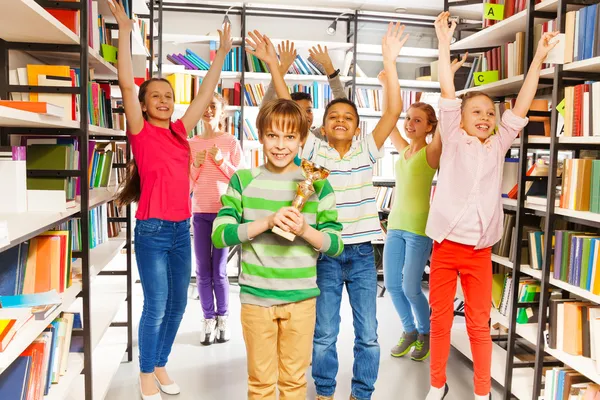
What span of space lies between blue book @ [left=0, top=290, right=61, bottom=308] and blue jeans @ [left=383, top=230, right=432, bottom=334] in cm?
193

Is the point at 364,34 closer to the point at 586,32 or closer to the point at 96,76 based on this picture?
the point at 96,76

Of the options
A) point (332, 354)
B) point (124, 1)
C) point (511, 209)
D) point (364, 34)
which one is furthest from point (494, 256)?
point (364, 34)

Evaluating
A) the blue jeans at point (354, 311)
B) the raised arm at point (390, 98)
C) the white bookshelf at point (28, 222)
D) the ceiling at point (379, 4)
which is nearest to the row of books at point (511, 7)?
the raised arm at point (390, 98)

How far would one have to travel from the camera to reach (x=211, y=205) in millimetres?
3287

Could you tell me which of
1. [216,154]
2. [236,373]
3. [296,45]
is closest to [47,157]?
[216,154]

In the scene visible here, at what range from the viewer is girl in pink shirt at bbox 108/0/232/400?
2.37 metres

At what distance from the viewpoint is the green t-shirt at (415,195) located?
2.94 meters

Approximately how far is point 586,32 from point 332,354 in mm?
1640

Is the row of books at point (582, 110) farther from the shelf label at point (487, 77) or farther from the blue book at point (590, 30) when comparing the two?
the shelf label at point (487, 77)

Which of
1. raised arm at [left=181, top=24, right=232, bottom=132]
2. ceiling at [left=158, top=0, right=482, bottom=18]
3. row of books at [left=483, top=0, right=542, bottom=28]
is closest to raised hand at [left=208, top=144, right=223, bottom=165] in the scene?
raised arm at [left=181, top=24, right=232, bottom=132]

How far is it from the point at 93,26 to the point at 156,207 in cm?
86

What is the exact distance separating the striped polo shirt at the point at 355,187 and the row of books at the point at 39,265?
1.02m

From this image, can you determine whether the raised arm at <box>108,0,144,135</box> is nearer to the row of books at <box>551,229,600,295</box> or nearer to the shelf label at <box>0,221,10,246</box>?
the shelf label at <box>0,221,10,246</box>

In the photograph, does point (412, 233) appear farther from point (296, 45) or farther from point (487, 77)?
point (296, 45)
